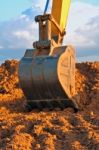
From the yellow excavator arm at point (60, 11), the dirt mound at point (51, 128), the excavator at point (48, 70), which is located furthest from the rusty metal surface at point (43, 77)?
the yellow excavator arm at point (60, 11)

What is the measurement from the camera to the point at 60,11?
460 inches

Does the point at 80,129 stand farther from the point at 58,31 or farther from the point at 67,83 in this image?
the point at 58,31

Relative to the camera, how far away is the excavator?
10734 millimetres

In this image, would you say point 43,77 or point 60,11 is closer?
point 43,77

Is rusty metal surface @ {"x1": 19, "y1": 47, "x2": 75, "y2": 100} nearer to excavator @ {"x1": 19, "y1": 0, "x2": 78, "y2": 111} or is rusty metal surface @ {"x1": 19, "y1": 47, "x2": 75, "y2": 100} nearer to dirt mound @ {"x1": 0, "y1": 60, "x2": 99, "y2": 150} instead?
excavator @ {"x1": 19, "y1": 0, "x2": 78, "y2": 111}

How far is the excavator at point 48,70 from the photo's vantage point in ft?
35.2

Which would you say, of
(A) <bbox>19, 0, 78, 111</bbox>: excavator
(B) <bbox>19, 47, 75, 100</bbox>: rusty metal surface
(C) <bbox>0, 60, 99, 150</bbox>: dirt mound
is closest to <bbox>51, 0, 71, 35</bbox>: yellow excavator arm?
(A) <bbox>19, 0, 78, 111</bbox>: excavator

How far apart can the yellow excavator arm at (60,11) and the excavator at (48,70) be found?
25 millimetres

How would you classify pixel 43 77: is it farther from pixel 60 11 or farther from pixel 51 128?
pixel 51 128

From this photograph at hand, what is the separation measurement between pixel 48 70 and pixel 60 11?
162 centimetres

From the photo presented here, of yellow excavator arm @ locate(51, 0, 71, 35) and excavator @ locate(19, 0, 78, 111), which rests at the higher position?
yellow excavator arm @ locate(51, 0, 71, 35)

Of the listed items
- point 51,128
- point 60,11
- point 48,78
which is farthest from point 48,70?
point 51,128

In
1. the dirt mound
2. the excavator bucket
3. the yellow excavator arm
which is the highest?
the yellow excavator arm

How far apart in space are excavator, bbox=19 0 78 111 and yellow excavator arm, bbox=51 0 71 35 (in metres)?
0.02
